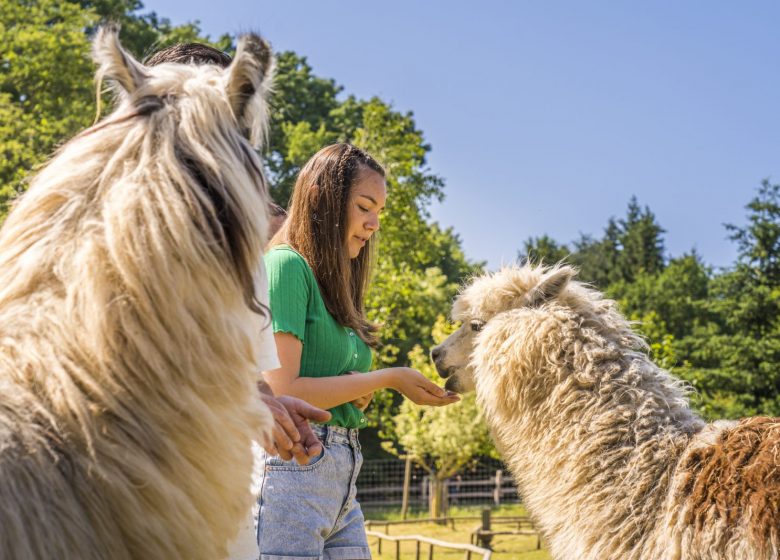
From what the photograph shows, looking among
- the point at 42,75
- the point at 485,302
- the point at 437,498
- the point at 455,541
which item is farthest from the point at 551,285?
the point at 42,75

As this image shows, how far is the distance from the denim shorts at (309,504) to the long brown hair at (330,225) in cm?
49

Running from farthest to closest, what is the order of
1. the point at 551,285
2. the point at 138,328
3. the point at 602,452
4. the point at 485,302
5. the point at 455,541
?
1. the point at 455,541
2. the point at 485,302
3. the point at 551,285
4. the point at 602,452
5. the point at 138,328

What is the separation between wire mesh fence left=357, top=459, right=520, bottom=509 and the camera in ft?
89.9

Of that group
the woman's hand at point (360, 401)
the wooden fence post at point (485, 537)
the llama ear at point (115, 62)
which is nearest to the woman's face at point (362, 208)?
the woman's hand at point (360, 401)

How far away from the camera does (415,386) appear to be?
3305 millimetres

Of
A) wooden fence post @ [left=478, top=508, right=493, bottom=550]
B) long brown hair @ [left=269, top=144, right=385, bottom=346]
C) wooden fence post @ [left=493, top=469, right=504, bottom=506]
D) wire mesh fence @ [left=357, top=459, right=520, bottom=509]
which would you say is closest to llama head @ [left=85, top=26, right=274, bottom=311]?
long brown hair @ [left=269, top=144, right=385, bottom=346]

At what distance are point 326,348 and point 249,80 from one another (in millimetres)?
1442

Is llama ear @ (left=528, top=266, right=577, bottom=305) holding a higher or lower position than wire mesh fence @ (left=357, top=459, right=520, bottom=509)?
higher

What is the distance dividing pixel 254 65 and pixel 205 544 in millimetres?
951

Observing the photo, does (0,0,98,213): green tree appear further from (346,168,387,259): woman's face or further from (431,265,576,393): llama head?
(346,168,387,259): woman's face

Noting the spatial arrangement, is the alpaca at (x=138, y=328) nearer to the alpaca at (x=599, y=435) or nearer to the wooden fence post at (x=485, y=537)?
the alpaca at (x=599, y=435)

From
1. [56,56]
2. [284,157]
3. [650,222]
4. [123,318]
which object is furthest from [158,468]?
[650,222]

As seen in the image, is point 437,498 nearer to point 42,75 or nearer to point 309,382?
point 42,75

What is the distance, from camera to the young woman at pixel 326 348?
2719 mm
